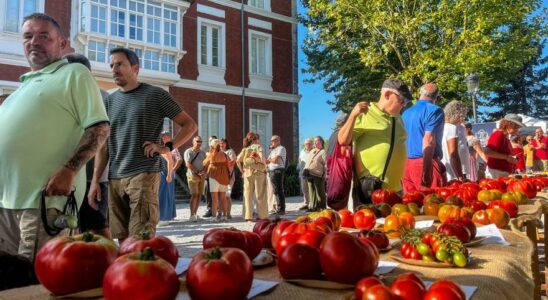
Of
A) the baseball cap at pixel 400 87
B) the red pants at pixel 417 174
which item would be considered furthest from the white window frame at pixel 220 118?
the baseball cap at pixel 400 87

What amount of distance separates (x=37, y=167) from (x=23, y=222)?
288 mm

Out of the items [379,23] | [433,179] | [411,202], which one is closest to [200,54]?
[379,23]

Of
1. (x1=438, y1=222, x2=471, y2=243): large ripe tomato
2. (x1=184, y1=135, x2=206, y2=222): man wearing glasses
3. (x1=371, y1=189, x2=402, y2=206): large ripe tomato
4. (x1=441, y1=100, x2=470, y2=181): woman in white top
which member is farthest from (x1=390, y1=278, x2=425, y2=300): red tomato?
(x1=184, y1=135, x2=206, y2=222): man wearing glasses

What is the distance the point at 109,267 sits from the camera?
48.4 inches

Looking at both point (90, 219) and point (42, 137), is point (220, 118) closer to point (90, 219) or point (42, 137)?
point (90, 219)

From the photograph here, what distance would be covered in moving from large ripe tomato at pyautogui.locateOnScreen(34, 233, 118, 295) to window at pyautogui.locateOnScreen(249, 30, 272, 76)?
2191cm

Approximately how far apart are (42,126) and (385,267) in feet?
6.17

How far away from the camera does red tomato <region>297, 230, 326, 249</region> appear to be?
1611 mm

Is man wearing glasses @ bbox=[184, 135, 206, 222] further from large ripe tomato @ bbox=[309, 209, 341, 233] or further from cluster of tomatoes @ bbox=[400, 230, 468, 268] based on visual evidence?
cluster of tomatoes @ bbox=[400, 230, 468, 268]

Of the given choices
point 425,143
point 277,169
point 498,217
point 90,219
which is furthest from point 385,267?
point 277,169

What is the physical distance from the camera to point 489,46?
57.8ft

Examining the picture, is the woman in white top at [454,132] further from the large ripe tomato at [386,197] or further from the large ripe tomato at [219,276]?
the large ripe tomato at [219,276]

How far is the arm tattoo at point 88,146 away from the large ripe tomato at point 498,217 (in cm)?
226

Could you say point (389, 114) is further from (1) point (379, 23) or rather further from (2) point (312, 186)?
(1) point (379, 23)
